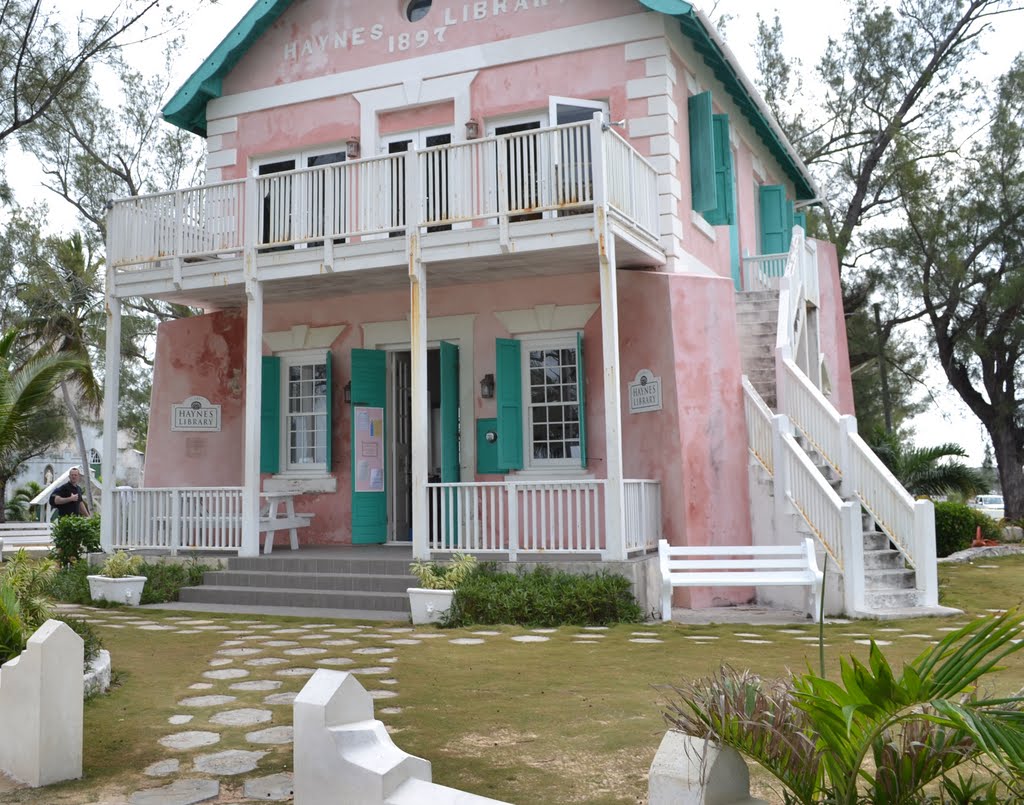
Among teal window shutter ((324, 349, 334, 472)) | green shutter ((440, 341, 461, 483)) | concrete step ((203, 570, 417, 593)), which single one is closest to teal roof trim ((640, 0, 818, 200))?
green shutter ((440, 341, 461, 483))

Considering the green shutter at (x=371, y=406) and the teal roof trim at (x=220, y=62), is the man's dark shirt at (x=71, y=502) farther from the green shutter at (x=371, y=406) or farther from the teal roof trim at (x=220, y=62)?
the teal roof trim at (x=220, y=62)

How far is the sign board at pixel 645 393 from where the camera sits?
Result: 11133 millimetres

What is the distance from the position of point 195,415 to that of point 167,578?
3.29m

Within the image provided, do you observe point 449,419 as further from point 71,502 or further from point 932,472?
point 932,472

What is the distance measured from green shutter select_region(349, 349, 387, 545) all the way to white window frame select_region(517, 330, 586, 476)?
195 centimetres

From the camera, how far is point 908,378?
25.9 metres

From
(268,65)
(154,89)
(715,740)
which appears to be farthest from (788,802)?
(154,89)

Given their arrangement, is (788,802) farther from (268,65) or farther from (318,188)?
(268,65)

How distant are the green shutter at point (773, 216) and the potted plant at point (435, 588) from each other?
9.05 metres

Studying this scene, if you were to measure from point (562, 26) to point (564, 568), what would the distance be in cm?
673

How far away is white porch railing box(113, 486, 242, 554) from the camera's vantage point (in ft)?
37.7

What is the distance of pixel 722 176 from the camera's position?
42.5 feet

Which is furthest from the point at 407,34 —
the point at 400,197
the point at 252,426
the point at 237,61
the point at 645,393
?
the point at 645,393

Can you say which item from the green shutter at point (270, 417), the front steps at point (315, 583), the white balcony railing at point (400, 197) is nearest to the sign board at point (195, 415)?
the green shutter at point (270, 417)
